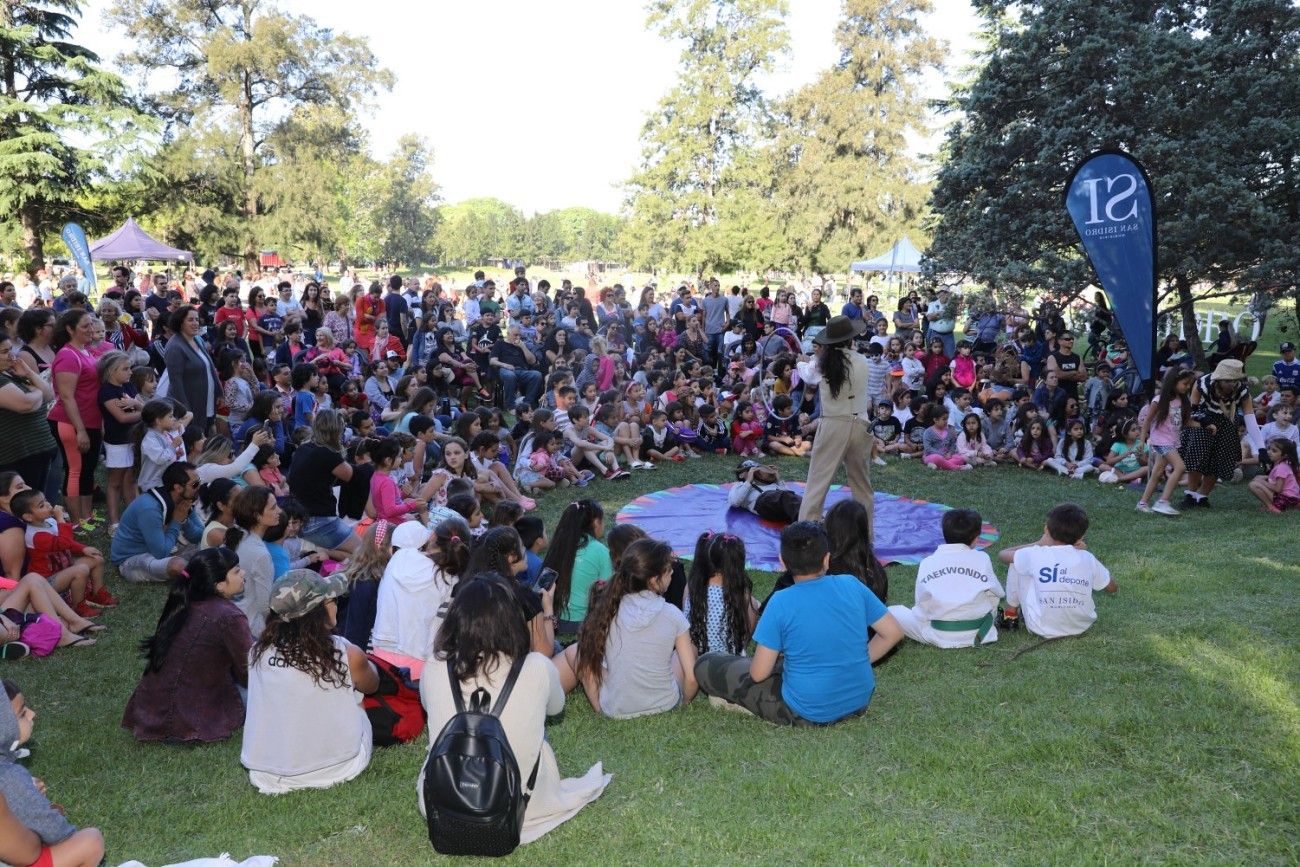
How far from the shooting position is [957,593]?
541 cm

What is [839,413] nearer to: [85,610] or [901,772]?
[901,772]

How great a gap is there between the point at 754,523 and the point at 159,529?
4888 mm

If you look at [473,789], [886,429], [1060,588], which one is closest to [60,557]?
[473,789]

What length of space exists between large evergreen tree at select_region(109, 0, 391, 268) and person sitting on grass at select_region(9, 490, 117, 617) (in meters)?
26.7

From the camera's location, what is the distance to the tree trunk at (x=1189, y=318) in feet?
48.2

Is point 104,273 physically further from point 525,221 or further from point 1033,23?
point 525,221

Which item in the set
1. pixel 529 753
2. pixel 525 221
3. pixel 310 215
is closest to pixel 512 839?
pixel 529 753

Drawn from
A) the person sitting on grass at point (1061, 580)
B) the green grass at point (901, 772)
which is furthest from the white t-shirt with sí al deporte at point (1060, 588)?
the green grass at point (901, 772)

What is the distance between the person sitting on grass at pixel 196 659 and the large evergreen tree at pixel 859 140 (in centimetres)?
3663

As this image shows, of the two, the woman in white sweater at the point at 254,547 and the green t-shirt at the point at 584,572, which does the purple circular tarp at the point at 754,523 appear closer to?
the green t-shirt at the point at 584,572

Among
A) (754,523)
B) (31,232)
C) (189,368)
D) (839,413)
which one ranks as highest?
(31,232)

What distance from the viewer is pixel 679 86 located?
36156 mm

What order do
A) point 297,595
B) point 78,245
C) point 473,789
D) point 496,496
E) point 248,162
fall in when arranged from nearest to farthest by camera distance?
point 473,789, point 297,595, point 496,496, point 78,245, point 248,162

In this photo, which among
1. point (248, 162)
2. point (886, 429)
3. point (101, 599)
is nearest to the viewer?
point (101, 599)
